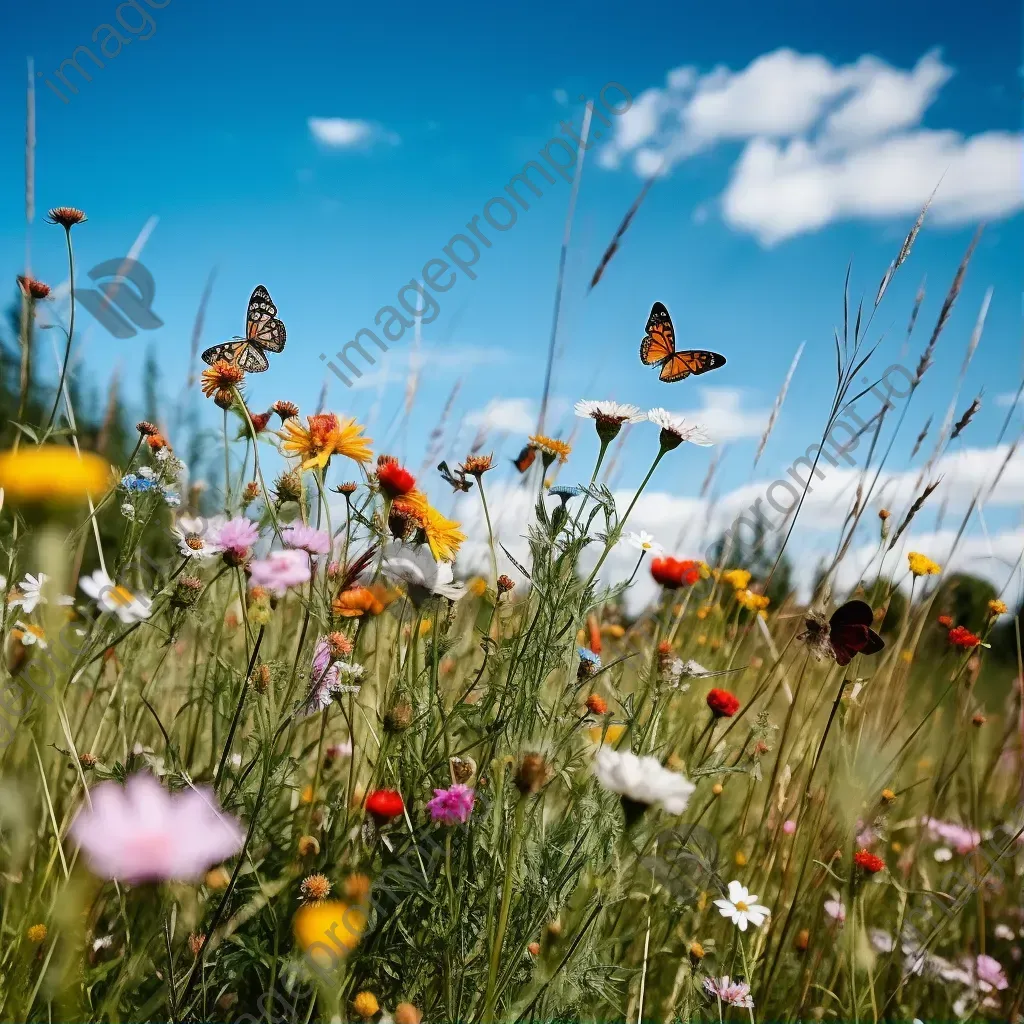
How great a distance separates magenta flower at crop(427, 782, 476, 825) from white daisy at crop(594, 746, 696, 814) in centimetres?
27

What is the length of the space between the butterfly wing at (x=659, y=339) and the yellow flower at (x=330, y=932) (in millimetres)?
1837

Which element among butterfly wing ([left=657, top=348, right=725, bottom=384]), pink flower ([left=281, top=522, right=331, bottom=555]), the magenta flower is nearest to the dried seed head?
the magenta flower

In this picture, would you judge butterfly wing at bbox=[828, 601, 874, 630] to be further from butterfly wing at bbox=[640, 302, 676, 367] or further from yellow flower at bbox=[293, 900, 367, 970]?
butterfly wing at bbox=[640, 302, 676, 367]

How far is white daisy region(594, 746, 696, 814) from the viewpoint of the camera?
0.90 meters

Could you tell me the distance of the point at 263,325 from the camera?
7.13 ft


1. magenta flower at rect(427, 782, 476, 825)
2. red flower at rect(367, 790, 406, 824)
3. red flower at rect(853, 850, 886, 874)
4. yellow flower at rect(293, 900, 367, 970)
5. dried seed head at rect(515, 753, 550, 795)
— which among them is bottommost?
yellow flower at rect(293, 900, 367, 970)

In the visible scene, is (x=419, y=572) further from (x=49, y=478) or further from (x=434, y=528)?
(x=49, y=478)

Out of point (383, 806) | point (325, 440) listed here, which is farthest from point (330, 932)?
point (325, 440)

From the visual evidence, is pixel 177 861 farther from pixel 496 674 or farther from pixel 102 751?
pixel 102 751

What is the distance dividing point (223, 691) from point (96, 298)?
1191 millimetres

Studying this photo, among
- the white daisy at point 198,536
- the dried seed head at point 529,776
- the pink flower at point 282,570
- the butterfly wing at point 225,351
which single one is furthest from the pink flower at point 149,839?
the butterfly wing at point 225,351

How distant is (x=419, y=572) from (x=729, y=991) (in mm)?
905

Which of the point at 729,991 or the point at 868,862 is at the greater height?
the point at 868,862

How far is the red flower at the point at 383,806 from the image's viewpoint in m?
1.10
